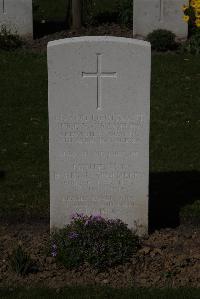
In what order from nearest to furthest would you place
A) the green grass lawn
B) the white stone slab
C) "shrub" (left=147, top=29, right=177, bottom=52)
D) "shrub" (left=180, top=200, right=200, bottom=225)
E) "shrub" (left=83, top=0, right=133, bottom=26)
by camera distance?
"shrub" (left=180, top=200, right=200, bottom=225) → the green grass lawn → "shrub" (left=147, top=29, right=177, bottom=52) → the white stone slab → "shrub" (left=83, top=0, right=133, bottom=26)

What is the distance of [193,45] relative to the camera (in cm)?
1437

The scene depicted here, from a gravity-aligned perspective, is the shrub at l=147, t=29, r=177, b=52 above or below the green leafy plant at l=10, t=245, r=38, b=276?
above

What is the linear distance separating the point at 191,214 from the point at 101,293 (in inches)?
66.5

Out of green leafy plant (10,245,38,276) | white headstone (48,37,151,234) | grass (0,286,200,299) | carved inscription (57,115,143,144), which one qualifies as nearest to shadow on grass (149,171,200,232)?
white headstone (48,37,151,234)

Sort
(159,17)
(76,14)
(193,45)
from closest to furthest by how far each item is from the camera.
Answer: (193,45), (159,17), (76,14)

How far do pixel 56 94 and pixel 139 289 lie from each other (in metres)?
1.69

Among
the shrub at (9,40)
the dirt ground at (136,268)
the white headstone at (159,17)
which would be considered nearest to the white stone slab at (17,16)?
the shrub at (9,40)

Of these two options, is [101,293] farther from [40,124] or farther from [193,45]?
[193,45]

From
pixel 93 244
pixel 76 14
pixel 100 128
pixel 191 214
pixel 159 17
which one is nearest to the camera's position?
pixel 93 244

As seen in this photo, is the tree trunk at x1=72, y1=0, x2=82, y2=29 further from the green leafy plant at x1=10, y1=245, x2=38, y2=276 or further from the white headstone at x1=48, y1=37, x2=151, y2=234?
the green leafy plant at x1=10, y1=245, x2=38, y2=276

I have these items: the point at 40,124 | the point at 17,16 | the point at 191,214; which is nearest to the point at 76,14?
the point at 17,16

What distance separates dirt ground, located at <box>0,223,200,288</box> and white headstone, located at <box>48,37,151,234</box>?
269mm

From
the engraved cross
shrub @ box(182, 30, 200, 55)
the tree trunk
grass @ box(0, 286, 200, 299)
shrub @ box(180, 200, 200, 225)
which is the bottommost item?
grass @ box(0, 286, 200, 299)

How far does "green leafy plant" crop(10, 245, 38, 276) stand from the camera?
6.44m
